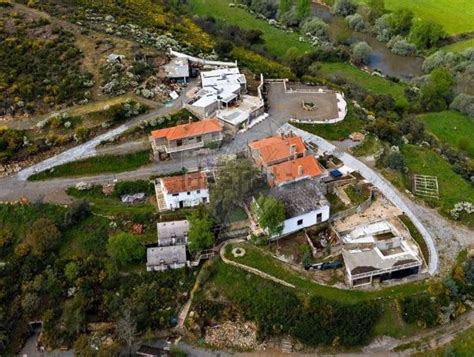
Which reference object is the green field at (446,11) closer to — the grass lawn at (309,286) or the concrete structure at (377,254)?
the concrete structure at (377,254)

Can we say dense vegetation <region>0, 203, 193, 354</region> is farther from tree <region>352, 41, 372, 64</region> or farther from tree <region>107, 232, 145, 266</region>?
tree <region>352, 41, 372, 64</region>

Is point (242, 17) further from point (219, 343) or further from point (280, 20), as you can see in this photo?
point (219, 343)

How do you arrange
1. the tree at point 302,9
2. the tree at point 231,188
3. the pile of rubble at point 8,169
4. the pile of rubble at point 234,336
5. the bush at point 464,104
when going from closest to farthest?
1. the pile of rubble at point 234,336
2. the tree at point 231,188
3. the pile of rubble at point 8,169
4. the bush at point 464,104
5. the tree at point 302,9

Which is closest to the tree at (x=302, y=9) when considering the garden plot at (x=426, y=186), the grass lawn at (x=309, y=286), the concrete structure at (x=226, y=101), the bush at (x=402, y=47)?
the bush at (x=402, y=47)

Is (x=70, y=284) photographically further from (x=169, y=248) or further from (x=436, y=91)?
(x=436, y=91)

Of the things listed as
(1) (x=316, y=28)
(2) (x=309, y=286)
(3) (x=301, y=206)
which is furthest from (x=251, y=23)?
(2) (x=309, y=286)
